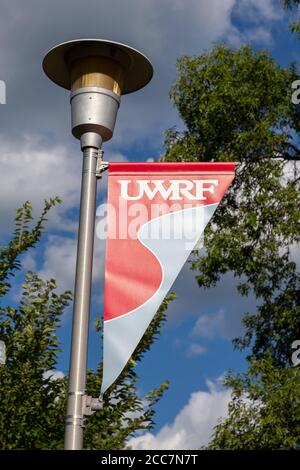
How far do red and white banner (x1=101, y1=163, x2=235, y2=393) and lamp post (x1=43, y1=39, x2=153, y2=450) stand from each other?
0.49 ft

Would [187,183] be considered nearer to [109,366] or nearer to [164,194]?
[164,194]

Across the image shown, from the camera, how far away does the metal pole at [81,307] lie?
15.3 feet

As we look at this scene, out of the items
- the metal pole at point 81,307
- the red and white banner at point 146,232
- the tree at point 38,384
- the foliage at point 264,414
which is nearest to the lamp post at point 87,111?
the metal pole at point 81,307

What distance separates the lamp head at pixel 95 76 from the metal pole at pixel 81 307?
0.25 metres

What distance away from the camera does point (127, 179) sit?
529 centimetres

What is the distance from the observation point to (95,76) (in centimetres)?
550

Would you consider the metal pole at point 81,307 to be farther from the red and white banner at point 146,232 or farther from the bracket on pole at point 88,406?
the red and white banner at point 146,232

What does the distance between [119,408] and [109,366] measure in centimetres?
491

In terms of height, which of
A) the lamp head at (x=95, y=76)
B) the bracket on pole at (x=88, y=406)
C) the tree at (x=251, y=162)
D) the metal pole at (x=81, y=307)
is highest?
the tree at (x=251, y=162)

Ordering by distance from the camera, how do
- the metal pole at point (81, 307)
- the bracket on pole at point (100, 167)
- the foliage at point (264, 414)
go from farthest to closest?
the foliage at point (264, 414) < the bracket on pole at point (100, 167) < the metal pole at point (81, 307)

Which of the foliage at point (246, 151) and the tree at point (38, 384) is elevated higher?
the foliage at point (246, 151)

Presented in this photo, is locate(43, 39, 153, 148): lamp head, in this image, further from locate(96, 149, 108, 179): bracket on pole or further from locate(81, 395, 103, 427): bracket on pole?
locate(81, 395, 103, 427): bracket on pole

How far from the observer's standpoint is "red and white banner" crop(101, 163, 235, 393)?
195 inches
